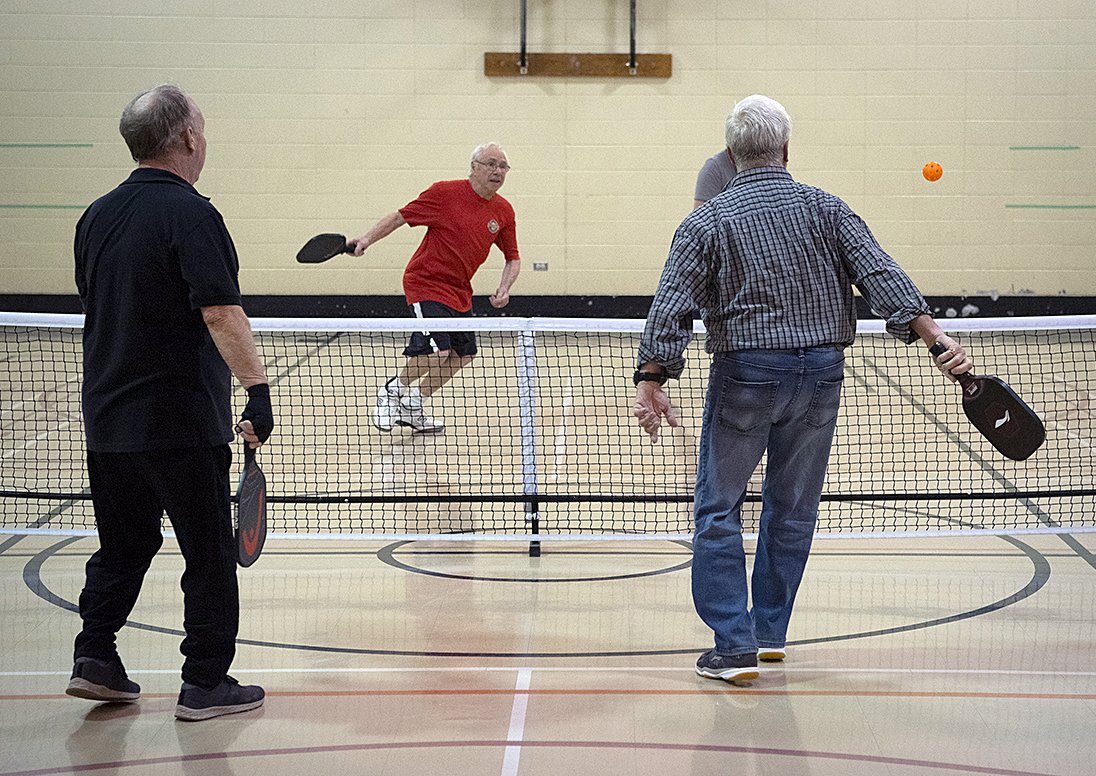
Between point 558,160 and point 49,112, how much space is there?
5.09 m

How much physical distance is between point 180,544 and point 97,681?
18.1 inches

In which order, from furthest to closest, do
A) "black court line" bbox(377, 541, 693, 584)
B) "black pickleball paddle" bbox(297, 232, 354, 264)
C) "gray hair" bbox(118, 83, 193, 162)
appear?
1. "black pickleball paddle" bbox(297, 232, 354, 264)
2. "black court line" bbox(377, 541, 693, 584)
3. "gray hair" bbox(118, 83, 193, 162)

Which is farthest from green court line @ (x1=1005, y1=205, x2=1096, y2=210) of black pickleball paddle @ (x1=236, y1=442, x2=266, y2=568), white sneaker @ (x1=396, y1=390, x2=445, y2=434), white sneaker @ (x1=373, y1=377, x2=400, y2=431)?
black pickleball paddle @ (x1=236, y1=442, x2=266, y2=568)

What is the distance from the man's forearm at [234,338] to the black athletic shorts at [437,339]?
3650mm

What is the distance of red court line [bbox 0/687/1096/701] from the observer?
3385 mm

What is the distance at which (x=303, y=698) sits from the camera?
11.2 feet

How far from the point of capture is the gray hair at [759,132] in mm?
3395

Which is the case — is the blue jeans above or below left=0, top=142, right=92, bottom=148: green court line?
below

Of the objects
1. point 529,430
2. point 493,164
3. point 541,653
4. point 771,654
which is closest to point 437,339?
point 493,164

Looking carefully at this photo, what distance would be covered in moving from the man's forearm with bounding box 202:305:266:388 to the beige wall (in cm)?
967

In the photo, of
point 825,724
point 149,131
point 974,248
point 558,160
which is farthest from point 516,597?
point 974,248

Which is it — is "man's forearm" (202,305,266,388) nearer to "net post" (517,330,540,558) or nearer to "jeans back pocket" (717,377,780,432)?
"jeans back pocket" (717,377,780,432)

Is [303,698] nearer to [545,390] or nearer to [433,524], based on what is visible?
[433,524]

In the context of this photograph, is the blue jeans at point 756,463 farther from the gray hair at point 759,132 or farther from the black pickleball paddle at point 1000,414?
the gray hair at point 759,132
